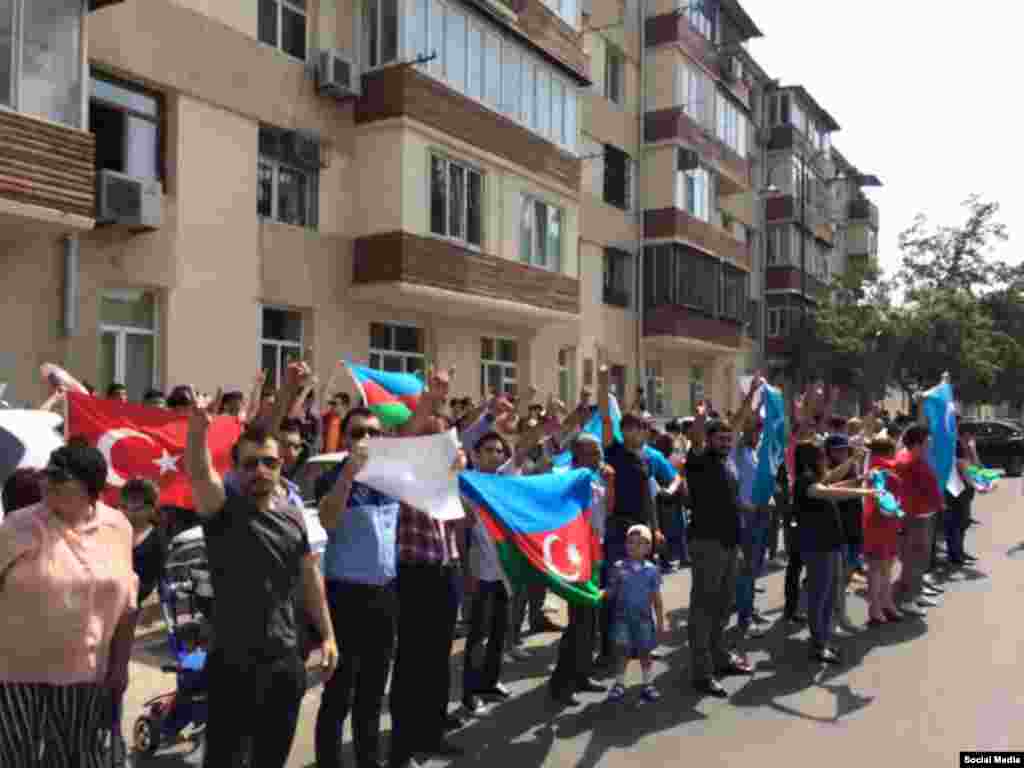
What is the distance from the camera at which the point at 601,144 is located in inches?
1110

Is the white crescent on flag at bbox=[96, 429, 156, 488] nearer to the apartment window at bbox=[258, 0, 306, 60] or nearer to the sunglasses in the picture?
the sunglasses

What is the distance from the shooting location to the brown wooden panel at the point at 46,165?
10.9 metres

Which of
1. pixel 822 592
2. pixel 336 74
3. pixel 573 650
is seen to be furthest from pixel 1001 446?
pixel 573 650

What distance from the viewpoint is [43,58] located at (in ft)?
38.3

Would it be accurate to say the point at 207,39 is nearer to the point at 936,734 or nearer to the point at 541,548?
the point at 541,548

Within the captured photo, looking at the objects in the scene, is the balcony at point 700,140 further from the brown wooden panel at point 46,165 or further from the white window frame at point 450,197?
the brown wooden panel at point 46,165

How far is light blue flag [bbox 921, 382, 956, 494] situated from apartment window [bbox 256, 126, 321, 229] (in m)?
10.9

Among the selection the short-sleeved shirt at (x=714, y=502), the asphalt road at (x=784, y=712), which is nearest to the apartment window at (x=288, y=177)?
the asphalt road at (x=784, y=712)

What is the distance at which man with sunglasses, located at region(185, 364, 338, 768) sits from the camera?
3793 mm

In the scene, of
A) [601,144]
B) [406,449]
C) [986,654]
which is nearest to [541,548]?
[406,449]

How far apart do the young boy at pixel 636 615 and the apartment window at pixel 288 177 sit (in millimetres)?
11329

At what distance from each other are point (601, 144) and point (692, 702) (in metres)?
23.8

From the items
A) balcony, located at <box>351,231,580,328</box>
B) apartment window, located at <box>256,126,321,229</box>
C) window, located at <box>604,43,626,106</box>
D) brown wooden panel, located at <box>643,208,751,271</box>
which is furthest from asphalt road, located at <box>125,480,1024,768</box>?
window, located at <box>604,43,626,106</box>

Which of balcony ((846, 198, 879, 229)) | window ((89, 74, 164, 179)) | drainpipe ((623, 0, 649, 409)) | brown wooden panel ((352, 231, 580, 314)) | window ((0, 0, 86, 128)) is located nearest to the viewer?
window ((0, 0, 86, 128))
